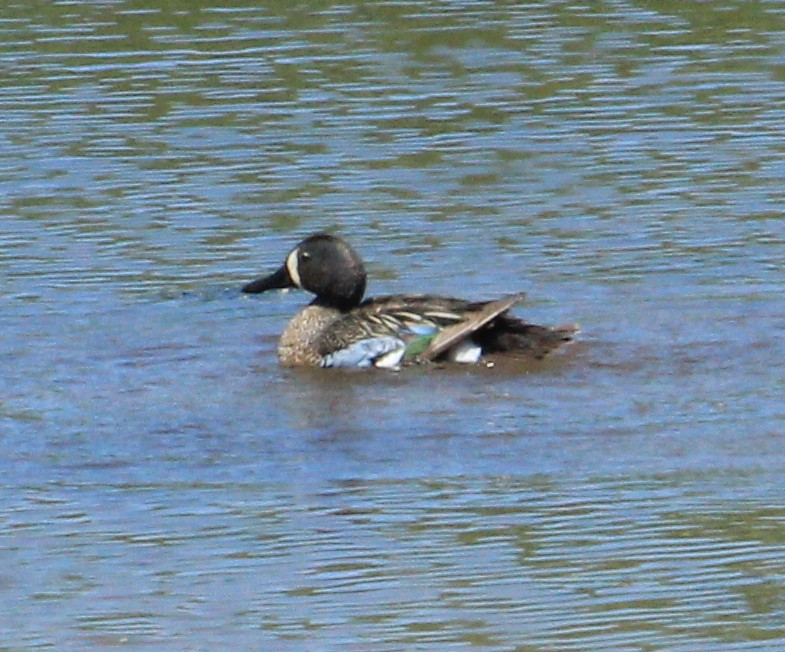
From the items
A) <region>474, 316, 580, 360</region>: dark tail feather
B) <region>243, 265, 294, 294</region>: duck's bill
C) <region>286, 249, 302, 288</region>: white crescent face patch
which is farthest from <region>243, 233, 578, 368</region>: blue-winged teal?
<region>243, 265, 294, 294</region>: duck's bill

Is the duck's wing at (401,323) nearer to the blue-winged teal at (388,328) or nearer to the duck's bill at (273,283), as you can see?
the blue-winged teal at (388,328)

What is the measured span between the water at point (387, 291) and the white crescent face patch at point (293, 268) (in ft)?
1.29

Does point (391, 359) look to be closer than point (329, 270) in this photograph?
Yes

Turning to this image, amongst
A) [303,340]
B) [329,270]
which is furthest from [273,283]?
[303,340]

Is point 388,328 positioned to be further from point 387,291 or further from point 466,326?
point 387,291

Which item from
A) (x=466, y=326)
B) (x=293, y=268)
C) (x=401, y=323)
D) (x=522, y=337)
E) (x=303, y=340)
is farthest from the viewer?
(x=293, y=268)

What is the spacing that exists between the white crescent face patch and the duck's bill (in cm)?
3

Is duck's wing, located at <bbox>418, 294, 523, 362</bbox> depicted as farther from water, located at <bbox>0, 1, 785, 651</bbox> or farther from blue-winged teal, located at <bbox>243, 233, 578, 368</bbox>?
water, located at <bbox>0, 1, 785, 651</bbox>

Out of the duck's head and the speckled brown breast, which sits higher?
the duck's head

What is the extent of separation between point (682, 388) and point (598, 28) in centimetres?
1002

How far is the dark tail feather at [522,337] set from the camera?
11.4 metres

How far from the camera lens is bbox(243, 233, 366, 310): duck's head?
1202 centimetres

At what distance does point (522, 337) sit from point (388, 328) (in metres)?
0.70

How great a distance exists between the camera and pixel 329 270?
12094 mm
